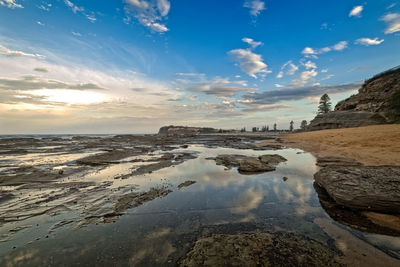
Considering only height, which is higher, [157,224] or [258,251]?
[258,251]

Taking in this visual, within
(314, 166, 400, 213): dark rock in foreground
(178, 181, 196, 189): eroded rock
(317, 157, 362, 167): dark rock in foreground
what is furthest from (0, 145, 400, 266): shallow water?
(317, 157, 362, 167): dark rock in foreground

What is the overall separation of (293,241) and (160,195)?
215 inches

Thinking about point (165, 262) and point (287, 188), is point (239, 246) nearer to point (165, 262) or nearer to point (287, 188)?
point (165, 262)

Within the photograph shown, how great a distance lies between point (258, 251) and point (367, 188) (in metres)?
5.25

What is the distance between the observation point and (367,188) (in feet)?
18.3

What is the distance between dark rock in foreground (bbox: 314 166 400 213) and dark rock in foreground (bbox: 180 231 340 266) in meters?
3.10

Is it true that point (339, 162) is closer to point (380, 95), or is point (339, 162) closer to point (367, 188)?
point (367, 188)

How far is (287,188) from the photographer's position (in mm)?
7895

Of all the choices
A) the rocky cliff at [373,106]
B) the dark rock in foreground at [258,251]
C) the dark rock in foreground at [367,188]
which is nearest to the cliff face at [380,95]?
the rocky cliff at [373,106]

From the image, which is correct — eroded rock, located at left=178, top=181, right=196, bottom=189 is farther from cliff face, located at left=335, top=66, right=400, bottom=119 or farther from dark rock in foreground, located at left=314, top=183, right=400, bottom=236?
cliff face, located at left=335, top=66, right=400, bottom=119

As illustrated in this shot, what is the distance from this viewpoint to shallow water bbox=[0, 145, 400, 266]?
367 cm

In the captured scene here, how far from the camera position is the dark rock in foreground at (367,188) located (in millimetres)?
5105

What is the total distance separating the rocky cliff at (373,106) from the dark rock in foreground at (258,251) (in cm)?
3998

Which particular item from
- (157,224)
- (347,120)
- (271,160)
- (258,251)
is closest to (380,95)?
(347,120)
